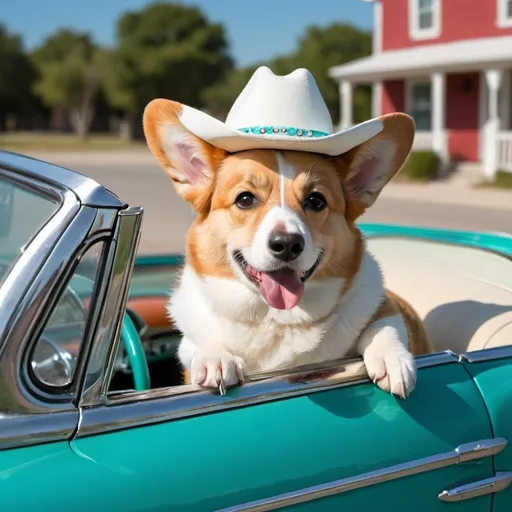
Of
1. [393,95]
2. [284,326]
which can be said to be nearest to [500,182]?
[393,95]

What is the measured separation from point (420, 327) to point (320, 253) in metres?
0.67

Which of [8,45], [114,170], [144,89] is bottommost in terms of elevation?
[114,170]

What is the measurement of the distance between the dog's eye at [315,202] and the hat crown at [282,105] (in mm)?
199

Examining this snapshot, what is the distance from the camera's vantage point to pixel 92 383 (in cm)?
159

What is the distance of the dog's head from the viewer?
202cm

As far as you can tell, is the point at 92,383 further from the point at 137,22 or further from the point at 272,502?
the point at 137,22

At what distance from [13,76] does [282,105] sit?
75.8 m

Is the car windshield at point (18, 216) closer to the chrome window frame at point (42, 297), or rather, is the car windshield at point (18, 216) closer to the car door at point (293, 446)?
the chrome window frame at point (42, 297)

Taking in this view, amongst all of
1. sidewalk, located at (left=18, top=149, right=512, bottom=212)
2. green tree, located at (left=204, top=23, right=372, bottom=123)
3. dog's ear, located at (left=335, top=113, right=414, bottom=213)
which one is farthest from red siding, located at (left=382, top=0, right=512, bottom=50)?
dog's ear, located at (left=335, top=113, right=414, bottom=213)

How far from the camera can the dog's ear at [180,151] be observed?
213cm

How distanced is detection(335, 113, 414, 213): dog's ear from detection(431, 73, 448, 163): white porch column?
18737 millimetres

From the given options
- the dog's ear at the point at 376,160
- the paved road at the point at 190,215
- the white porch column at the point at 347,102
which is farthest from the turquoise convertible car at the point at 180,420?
the white porch column at the point at 347,102

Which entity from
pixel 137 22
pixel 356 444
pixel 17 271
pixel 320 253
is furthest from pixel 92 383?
pixel 137 22

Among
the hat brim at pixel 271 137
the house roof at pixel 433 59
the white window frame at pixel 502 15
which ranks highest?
the white window frame at pixel 502 15
